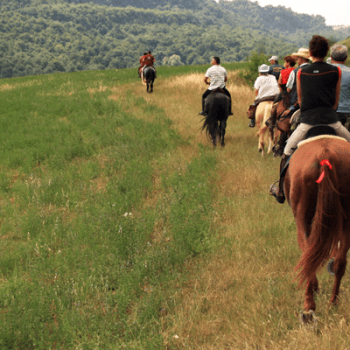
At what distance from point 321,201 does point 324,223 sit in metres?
0.25

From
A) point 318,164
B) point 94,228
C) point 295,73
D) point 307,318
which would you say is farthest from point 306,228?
point 295,73

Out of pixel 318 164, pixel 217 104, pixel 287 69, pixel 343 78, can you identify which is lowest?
pixel 318 164

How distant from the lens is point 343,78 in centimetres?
493

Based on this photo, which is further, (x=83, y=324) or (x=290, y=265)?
(x=290, y=265)

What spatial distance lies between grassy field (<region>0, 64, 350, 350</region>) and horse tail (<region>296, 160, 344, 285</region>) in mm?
593

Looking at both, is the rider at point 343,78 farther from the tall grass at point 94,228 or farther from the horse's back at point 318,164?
the tall grass at point 94,228

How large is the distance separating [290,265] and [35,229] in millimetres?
4728

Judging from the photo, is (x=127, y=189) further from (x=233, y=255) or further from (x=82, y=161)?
(x=233, y=255)

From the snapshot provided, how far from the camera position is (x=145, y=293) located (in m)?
3.89

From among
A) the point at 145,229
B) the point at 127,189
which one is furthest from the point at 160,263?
the point at 127,189

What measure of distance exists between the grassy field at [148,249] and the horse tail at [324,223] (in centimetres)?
59

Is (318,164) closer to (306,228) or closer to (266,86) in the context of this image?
(306,228)

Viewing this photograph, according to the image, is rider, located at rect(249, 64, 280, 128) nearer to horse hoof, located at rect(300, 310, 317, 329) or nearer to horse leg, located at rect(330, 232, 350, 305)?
horse leg, located at rect(330, 232, 350, 305)

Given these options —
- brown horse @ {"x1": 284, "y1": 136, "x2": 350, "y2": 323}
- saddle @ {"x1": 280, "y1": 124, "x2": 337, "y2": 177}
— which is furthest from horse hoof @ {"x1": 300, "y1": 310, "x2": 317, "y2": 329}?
saddle @ {"x1": 280, "y1": 124, "x2": 337, "y2": 177}
